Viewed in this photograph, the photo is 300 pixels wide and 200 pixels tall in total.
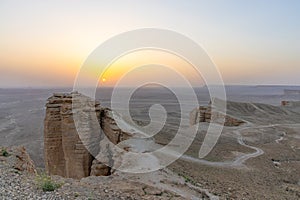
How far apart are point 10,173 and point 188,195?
284 inches

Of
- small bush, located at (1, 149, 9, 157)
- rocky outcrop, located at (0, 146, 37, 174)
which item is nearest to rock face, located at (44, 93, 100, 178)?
rocky outcrop, located at (0, 146, 37, 174)

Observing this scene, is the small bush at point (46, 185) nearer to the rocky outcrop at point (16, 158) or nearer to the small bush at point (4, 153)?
the rocky outcrop at point (16, 158)

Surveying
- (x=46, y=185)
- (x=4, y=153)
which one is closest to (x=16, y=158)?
(x=4, y=153)

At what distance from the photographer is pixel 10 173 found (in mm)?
10938

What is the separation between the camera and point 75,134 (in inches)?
765

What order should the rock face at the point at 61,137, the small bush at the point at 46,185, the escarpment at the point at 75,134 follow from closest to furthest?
the small bush at the point at 46,185 < the escarpment at the point at 75,134 < the rock face at the point at 61,137

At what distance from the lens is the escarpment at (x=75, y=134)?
18844 millimetres

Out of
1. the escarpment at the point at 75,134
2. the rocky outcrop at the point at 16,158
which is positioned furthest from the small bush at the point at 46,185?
the escarpment at the point at 75,134

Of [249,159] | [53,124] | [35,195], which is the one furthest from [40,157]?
[35,195]

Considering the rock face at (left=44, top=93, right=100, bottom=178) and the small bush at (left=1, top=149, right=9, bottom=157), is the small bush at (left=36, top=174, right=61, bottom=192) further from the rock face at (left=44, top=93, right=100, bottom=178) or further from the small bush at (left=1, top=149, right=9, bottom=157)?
the rock face at (left=44, top=93, right=100, bottom=178)

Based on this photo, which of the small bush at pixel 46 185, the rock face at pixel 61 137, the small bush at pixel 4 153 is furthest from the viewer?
the rock face at pixel 61 137

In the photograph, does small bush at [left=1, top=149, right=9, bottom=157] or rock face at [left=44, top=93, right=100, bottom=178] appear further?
rock face at [left=44, top=93, right=100, bottom=178]

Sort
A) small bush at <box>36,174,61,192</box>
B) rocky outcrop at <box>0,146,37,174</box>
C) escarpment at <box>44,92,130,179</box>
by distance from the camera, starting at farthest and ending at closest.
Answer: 1. escarpment at <box>44,92,130,179</box>
2. rocky outcrop at <box>0,146,37,174</box>
3. small bush at <box>36,174,61,192</box>

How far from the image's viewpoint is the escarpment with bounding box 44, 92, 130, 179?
18844 millimetres
